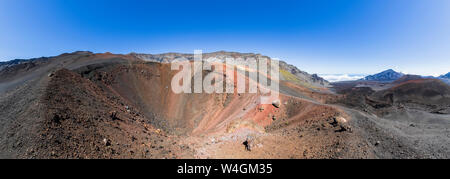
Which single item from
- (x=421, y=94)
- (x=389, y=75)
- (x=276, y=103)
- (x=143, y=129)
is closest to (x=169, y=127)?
(x=143, y=129)

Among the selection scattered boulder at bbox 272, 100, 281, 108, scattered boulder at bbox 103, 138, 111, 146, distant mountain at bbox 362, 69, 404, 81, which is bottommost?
scattered boulder at bbox 103, 138, 111, 146

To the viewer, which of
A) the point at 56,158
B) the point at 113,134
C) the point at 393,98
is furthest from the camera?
the point at 393,98

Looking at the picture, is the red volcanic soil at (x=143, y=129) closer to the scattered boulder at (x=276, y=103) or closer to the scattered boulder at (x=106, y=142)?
the scattered boulder at (x=106, y=142)

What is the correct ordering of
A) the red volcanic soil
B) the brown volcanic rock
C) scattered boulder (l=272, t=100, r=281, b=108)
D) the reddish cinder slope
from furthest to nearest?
the brown volcanic rock → scattered boulder (l=272, t=100, r=281, b=108) → the reddish cinder slope → the red volcanic soil

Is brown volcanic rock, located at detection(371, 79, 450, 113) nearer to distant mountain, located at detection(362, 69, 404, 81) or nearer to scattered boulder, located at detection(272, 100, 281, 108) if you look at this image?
scattered boulder, located at detection(272, 100, 281, 108)

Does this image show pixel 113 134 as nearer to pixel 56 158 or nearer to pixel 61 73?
pixel 56 158

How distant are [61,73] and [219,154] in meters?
13.8

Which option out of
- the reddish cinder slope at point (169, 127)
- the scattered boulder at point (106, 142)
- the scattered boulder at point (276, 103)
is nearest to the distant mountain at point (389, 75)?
the scattered boulder at point (276, 103)

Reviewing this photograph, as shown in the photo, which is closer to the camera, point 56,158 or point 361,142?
point 56,158

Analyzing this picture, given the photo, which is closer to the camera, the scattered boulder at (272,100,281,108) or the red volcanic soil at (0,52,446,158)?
the red volcanic soil at (0,52,446,158)

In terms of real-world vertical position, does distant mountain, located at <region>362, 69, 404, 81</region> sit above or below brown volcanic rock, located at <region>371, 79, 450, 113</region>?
above

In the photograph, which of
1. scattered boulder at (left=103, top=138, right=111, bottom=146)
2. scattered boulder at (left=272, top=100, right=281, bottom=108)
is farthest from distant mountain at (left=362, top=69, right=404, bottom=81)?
scattered boulder at (left=103, top=138, right=111, bottom=146)

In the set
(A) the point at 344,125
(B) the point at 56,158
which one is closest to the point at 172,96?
(B) the point at 56,158

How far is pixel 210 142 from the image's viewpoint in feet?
38.0
